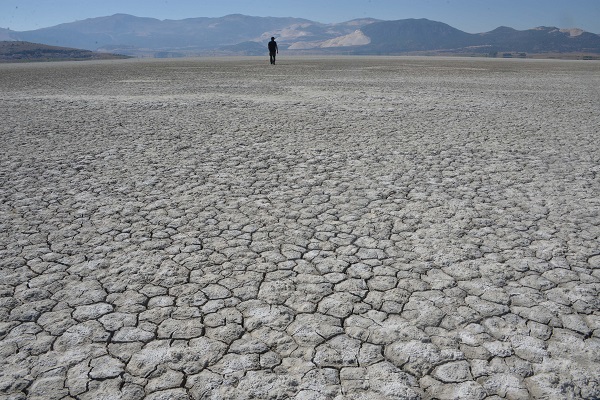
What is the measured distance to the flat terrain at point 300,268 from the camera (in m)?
2.45

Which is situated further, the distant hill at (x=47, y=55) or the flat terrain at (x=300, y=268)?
the distant hill at (x=47, y=55)

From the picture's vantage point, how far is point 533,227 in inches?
169

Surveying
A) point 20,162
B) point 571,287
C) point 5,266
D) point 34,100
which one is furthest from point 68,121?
point 571,287

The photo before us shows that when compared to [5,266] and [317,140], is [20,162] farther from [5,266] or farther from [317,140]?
[317,140]

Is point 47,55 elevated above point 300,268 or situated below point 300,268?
above

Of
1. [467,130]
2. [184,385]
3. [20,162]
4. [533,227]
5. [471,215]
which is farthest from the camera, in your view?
[467,130]

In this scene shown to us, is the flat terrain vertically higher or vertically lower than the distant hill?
lower

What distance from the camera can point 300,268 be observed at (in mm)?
3578

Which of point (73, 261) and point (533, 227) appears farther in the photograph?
point (533, 227)

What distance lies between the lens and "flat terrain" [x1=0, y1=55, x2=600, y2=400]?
2.45 m

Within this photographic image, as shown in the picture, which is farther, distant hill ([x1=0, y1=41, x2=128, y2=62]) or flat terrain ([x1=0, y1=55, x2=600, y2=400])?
distant hill ([x1=0, y1=41, x2=128, y2=62])

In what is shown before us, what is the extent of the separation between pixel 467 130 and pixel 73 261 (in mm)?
7800

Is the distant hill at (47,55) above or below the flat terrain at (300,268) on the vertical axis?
above

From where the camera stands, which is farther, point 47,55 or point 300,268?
point 47,55
